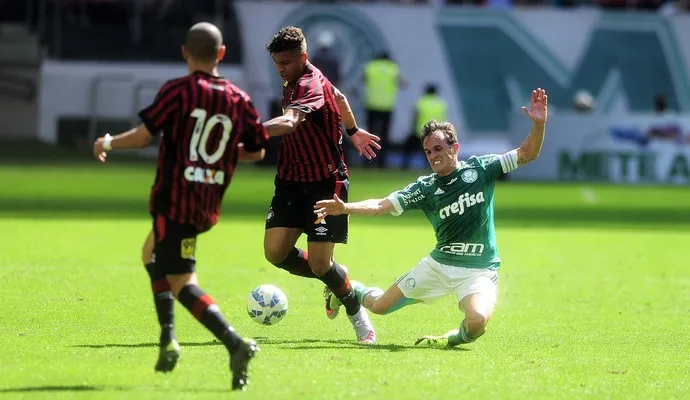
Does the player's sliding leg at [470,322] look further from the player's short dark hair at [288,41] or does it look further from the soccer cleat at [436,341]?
the player's short dark hair at [288,41]

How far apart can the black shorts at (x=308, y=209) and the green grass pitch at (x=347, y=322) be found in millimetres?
729

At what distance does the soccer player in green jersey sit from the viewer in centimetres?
880

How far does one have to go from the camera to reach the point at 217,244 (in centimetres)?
1595

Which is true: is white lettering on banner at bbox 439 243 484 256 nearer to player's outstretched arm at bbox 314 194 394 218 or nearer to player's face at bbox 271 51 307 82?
player's outstretched arm at bbox 314 194 394 218

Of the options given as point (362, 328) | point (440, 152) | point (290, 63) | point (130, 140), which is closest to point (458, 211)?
point (440, 152)

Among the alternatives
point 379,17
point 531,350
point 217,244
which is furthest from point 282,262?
point 379,17

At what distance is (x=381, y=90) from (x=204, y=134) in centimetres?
2213

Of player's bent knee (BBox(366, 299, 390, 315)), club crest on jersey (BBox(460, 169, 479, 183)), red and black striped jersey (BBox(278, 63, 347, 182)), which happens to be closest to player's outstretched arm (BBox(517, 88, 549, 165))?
club crest on jersey (BBox(460, 169, 479, 183))

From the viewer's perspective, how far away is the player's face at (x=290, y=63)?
888 cm

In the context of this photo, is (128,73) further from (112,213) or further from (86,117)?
(112,213)

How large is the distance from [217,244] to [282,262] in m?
6.57

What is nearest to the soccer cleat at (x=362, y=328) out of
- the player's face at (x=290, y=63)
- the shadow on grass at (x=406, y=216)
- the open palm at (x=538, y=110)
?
the player's face at (x=290, y=63)

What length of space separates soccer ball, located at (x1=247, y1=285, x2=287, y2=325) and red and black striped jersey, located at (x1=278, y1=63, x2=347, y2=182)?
83cm

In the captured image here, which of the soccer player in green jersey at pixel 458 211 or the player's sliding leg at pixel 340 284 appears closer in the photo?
the soccer player in green jersey at pixel 458 211
